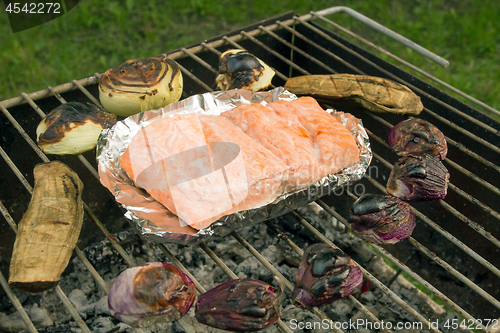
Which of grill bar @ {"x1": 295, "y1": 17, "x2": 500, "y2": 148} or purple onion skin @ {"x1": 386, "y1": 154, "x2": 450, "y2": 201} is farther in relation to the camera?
grill bar @ {"x1": 295, "y1": 17, "x2": 500, "y2": 148}

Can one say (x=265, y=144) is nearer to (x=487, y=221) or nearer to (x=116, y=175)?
(x=116, y=175)

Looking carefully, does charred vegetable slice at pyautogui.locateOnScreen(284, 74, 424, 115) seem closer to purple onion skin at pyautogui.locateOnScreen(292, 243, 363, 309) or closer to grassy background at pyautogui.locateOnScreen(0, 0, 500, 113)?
purple onion skin at pyautogui.locateOnScreen(292, 243, 363, 309)

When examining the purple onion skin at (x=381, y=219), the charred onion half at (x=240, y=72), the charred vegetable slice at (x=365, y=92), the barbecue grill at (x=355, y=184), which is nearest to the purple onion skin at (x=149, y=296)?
the barbecue grill at (x=355, y=184)

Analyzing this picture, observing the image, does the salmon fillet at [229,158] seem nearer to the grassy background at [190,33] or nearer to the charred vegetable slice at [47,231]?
the charred vegetable slice at [47,231]

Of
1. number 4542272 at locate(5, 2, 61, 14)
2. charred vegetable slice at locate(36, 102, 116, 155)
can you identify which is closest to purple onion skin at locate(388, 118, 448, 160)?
charred vegetable slice at locate(36, 102, 116, 155)

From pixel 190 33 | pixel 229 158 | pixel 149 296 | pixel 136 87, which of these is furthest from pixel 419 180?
pixel 190 33

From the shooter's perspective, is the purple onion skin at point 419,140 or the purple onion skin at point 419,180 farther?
the purple onion skin at point 419,140

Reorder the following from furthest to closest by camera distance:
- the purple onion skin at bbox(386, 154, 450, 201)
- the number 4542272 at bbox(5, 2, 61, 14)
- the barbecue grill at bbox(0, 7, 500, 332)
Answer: the number 4542272 at bbox(5, 2, 61, 14), the barbecue grill at bbox(0, 7, 500, 332), the purple onion skin at bbox(386, 154, 450, 201)
